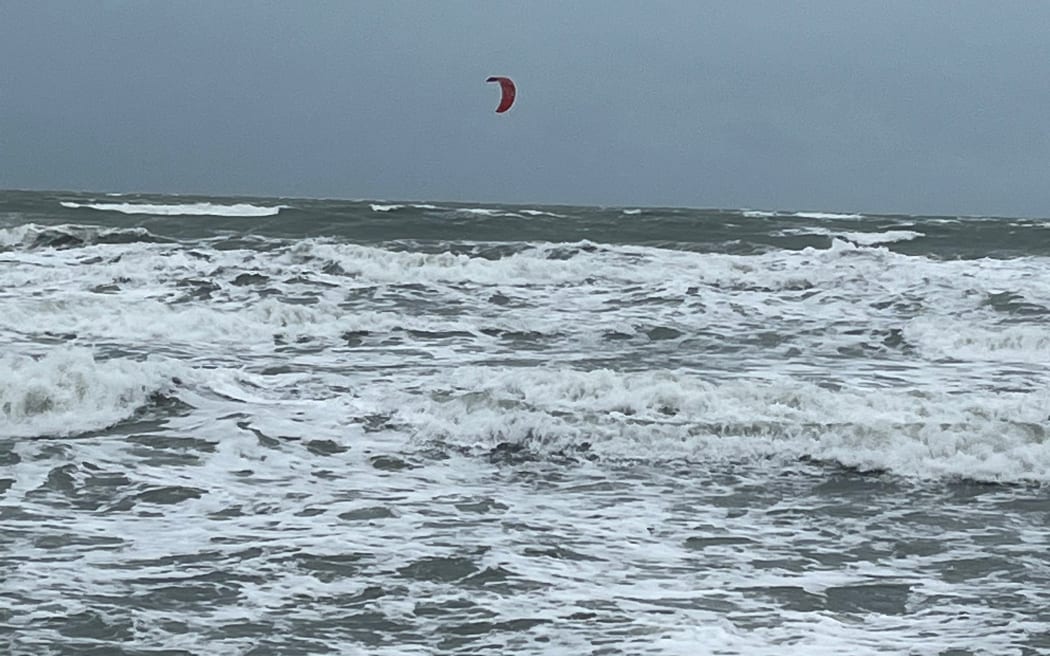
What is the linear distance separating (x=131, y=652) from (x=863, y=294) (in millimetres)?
14340

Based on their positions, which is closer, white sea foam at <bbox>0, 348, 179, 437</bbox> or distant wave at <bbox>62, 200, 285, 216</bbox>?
white sea foam at <bbox>0, 348, 179, 437</bbox>

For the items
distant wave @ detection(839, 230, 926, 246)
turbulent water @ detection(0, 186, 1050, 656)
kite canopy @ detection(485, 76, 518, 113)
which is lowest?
turbulent water @ detection(0, 186, 1050, 656)

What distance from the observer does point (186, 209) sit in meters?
26.6

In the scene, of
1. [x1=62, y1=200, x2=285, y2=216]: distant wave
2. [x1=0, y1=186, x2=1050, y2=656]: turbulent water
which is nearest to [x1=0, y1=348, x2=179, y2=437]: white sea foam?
[x1=0, y1=186, x2=1050, y2=656]: turbulent water

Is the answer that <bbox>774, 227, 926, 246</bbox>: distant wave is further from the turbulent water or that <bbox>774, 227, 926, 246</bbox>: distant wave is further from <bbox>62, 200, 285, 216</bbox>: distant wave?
<bbox>62, 200, 285, 216</bbox>: distant wave

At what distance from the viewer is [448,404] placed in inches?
409

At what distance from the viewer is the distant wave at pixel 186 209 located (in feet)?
84.6

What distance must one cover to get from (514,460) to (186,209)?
1891 centimetres

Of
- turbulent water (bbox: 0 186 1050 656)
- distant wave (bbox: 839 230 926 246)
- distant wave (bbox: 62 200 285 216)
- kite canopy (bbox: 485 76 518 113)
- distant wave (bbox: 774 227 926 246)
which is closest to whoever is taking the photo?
turbulent water (bbox: 0 186 1050 656)

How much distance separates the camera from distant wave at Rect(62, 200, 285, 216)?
84.6 ft

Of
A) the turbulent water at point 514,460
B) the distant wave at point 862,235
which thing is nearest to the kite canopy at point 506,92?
the turbulent water at point 514,460

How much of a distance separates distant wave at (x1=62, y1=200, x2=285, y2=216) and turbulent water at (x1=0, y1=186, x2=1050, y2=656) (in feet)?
20.5

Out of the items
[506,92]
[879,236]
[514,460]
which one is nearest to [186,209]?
[506,92]

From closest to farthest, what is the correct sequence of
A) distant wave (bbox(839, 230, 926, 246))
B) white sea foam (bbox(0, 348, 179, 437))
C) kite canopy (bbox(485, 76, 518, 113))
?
1. white sea foam (bbox(0, 348, 179, 437))
2. kite canopy (bbox(485, 76, 518, 113))
3. distant wave (bbox(839, 230, 926, 246))
